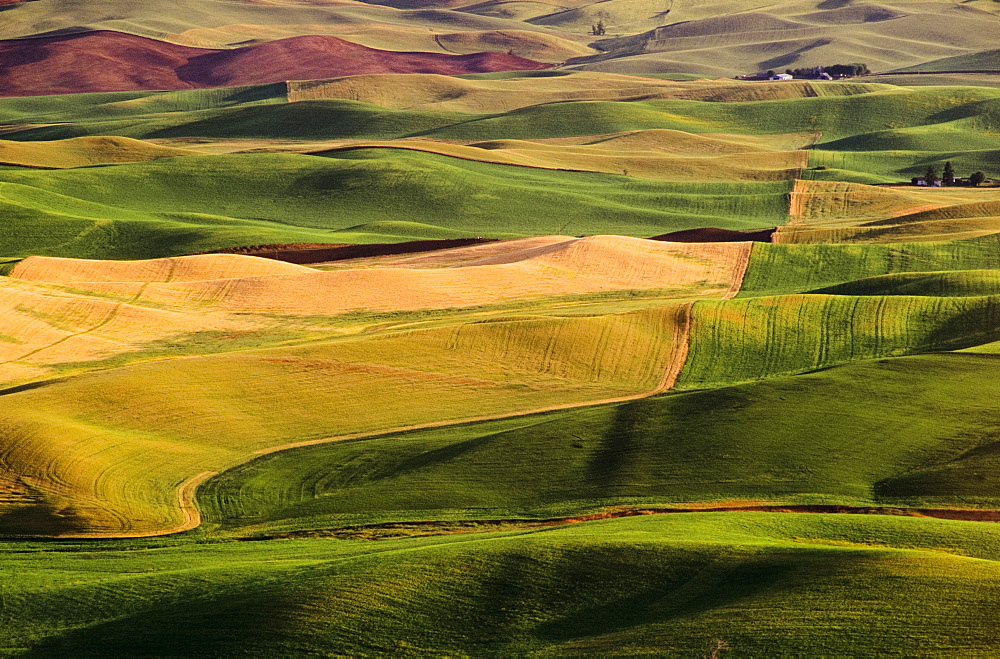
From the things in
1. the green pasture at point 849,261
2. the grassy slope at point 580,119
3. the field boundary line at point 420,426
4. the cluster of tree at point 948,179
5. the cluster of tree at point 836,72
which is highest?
the cluster of tree at point 836,72

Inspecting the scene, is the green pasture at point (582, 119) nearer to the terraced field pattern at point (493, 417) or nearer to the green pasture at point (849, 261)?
the terraced field pattern at point (493, 417)

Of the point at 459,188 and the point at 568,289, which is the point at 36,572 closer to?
the point at 568,289

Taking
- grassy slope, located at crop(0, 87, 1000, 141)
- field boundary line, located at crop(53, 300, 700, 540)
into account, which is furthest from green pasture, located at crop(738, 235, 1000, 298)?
grassy slope, located at crop(0, 87, 1000, 141)

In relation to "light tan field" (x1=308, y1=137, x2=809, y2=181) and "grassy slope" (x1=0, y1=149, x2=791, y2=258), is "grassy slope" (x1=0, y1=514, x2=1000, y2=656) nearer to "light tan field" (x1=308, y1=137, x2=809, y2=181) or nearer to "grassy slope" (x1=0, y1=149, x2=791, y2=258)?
"grassy slope" (x1=0, y1=149, x2=791, y2=258)

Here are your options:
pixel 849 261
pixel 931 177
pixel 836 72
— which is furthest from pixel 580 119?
pixel 849 261

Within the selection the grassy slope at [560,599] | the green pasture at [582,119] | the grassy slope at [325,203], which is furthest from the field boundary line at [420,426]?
the green pasture at [582,119]

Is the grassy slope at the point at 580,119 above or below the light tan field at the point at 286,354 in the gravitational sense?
above

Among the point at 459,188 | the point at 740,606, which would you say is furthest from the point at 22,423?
the point at 459,188
